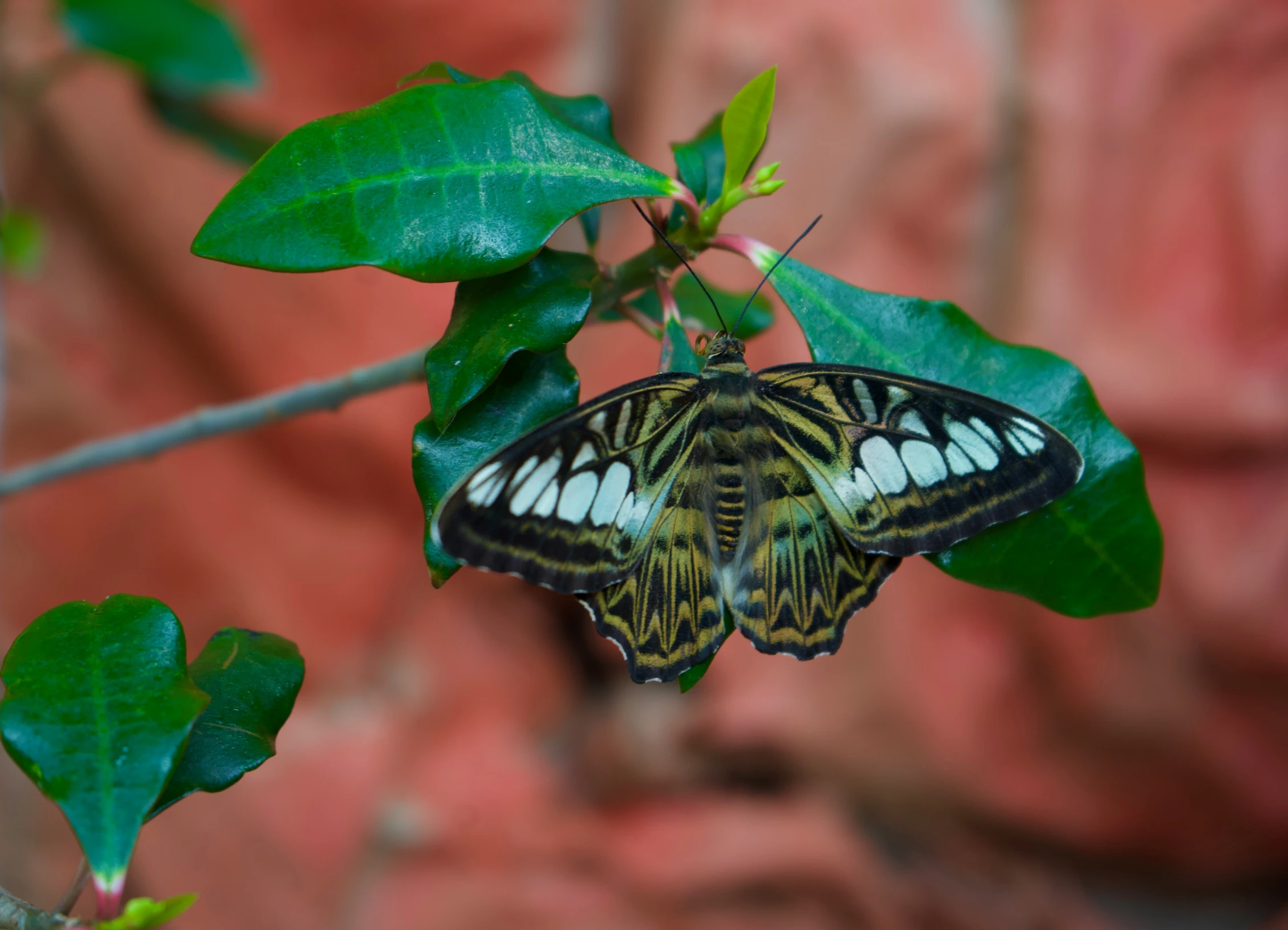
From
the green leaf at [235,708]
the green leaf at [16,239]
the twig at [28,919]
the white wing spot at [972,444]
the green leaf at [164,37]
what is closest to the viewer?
the twig at [28,919]

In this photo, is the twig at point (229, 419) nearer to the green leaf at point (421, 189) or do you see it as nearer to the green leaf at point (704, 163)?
the green leaf at point (421, 189)

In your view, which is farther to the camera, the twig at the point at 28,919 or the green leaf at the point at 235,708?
the green leaf at the point at 235,708

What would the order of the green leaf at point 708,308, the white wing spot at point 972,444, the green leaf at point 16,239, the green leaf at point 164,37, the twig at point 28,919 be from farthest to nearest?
the green leaf at point 164,37 < the green leaf at point 16,239 < the green leaf at point 708,308 < the white wing spot at point 972,444 < the twig at point 28,919

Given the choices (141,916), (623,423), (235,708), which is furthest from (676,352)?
(141,916)

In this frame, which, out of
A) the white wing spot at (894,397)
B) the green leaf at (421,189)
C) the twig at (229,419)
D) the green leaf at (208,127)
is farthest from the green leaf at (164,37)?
the white wing spot at (894,397)

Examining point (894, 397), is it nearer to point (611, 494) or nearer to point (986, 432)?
point (986, 432)

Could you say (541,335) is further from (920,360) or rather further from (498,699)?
(498,699)

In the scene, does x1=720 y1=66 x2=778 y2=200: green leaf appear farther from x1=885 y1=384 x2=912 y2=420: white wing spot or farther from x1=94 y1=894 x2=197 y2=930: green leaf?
x1=94 y1=894 x2=197 y2=930: green leaf

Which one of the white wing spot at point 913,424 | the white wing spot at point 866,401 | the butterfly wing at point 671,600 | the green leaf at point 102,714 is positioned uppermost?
the white wing spot at point 866,401
